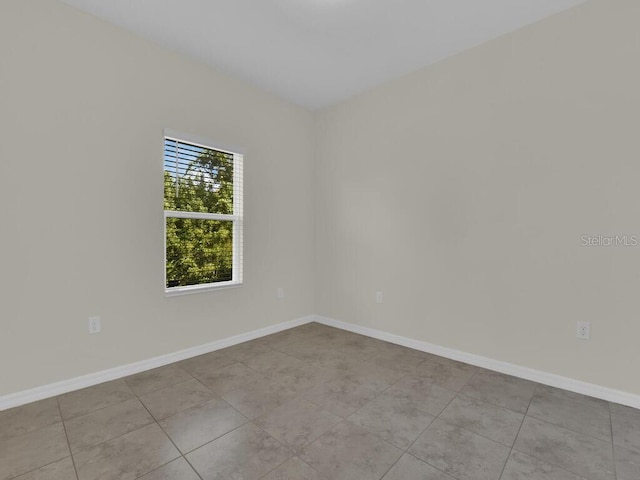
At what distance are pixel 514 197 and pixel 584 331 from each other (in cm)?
106

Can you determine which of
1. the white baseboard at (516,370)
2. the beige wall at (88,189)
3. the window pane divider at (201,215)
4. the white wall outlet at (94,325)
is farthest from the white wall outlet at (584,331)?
the white wall outlet at (94,325)

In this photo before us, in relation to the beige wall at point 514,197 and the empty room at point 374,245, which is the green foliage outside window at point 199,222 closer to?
the empty room at point 374,245

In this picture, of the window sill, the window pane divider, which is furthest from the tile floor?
the window pane divider

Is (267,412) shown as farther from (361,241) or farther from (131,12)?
(131,12)

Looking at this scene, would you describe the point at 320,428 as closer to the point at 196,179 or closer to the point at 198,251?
the point at 198,251

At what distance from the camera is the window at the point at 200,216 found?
2799mm

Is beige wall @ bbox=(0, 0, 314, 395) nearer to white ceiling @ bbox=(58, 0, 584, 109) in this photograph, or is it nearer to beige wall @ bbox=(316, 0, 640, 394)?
white ceiling @ bbox=(58, 0, 584, 109)

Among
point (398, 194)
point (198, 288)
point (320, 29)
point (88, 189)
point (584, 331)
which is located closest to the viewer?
point (584, 331)

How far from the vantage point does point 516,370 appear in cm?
249

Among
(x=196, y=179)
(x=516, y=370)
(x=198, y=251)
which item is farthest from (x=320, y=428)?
(x=196, y=179)

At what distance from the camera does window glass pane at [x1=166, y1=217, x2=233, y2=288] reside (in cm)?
282

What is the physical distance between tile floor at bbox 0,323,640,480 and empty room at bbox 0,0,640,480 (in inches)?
0.6

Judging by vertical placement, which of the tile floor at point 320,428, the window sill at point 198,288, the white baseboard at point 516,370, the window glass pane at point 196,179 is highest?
the window glass pane at point 196,179

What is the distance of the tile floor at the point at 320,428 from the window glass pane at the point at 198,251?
0.80m
